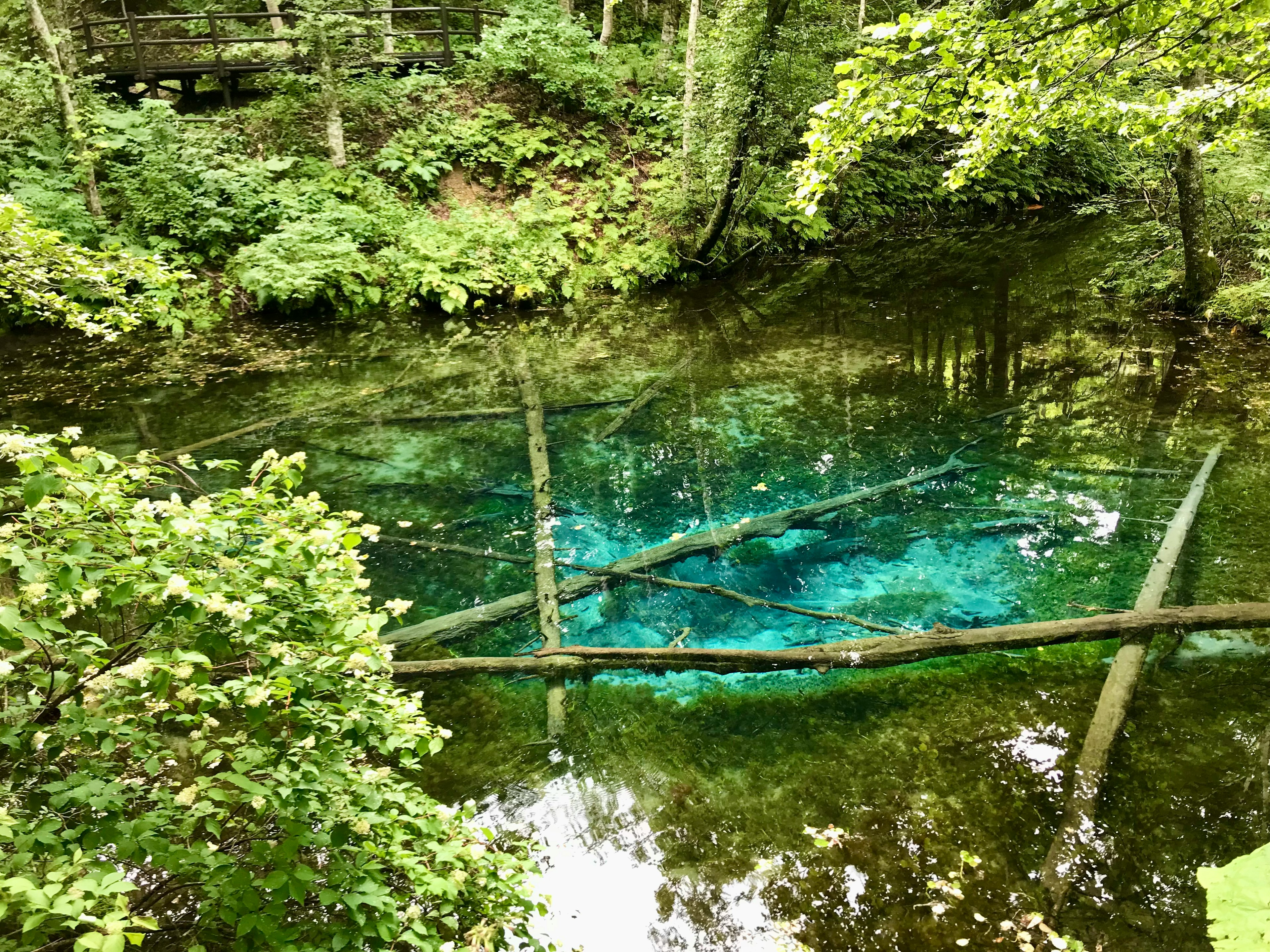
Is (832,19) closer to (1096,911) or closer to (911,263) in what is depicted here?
(911,263)

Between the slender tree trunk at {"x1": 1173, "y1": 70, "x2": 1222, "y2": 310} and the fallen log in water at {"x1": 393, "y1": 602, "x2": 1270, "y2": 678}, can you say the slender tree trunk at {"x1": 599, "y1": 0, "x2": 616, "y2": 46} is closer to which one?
the slender tree trunk at {"x1": 1173, "y1": 70, "x2": 1222, "y2": 310}

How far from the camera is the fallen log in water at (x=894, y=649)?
15.3 ft

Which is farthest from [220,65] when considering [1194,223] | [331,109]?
[1194,223]

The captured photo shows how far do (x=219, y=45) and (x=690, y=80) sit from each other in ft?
37.0

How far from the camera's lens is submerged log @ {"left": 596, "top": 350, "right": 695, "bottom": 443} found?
29.5 ft

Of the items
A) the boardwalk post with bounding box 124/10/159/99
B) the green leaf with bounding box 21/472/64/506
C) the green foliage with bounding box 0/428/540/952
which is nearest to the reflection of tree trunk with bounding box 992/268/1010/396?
the green foliage with bounding box 0/428/540/952

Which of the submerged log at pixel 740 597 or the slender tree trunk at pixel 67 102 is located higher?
the slender tree trunk at pixel 67 102

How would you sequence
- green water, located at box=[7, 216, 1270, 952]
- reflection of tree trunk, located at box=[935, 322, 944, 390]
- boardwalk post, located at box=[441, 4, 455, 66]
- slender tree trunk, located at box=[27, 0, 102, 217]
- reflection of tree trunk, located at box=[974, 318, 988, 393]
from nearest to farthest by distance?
green water, located at box=[7, 216, 1270, 952], reflection of tree trunk, located at box=[974, 318, 988, 393], reflection of tree trunk, located at box=[935, 322, 944, 390], slender tree trunk, located at box=[27, 0, 102, 217], boardwalk post, located at box=[441, 4, 455, 66]

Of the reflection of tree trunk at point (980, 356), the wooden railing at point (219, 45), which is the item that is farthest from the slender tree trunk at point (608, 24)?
the reflection of tree trunk at point (980, 356)

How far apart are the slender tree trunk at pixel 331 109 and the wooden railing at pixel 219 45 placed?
705 mm

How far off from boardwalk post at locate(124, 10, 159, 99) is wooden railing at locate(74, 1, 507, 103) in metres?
0.02

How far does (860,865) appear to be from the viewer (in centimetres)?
363

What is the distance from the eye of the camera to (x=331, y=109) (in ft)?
47.3

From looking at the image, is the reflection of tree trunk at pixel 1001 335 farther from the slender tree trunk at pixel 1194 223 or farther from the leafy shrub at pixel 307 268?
the leafy shrub at pixel 307 268
